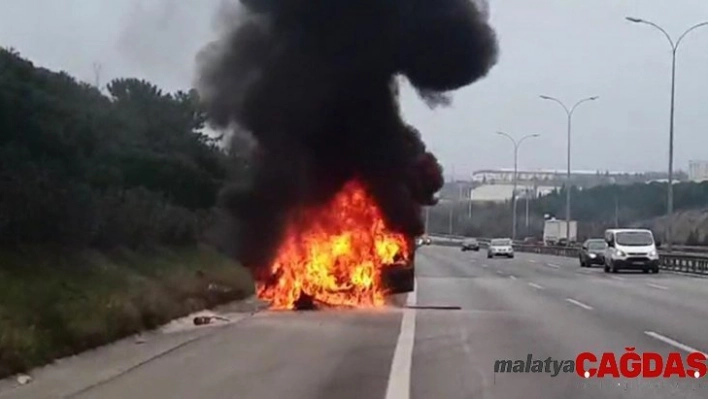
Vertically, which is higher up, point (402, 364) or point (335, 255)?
point (335, 255)

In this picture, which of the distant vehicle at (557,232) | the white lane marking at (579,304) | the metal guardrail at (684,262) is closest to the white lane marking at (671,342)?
the white lane marking at (579,304)

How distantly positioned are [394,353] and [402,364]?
1252mm

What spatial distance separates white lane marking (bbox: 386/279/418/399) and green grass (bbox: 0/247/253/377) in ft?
13.8

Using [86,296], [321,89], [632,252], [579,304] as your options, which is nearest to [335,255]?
[321,89]

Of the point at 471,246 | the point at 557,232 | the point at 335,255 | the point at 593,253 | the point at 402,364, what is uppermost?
the point at 557,232

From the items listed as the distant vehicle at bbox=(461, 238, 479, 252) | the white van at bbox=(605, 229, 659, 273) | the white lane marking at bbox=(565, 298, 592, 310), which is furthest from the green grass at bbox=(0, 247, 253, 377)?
the distant vehicle at bbox=(461, 238, 479, 252)

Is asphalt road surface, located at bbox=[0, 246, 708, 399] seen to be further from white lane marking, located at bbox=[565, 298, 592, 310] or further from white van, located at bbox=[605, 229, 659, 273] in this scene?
white van, located at bbox=[605, 229, 659, 273]

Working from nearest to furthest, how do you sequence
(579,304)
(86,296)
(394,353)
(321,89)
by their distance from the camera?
(394,353), (86,296), (321,89), (579,304)

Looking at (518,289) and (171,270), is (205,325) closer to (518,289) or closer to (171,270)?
(171,270)

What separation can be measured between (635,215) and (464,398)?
89.8 m

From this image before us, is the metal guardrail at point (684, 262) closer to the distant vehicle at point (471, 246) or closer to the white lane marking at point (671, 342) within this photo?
the white lane marking at point (671, 342)

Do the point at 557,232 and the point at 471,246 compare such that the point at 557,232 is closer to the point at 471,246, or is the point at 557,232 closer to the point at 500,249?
the point at 471,246

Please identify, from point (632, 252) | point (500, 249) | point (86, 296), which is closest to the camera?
point (86, 296)

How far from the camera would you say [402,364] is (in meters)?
13.7
